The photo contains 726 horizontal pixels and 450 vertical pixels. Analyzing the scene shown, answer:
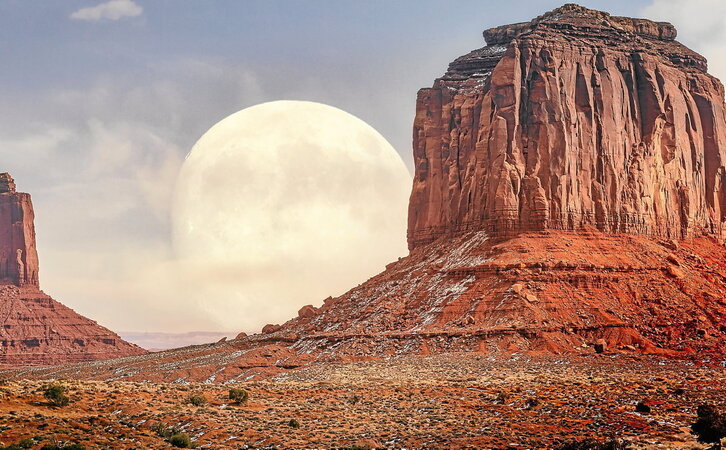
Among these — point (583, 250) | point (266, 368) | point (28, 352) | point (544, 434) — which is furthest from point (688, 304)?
point (28, 352)

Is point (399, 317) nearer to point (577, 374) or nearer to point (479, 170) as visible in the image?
point (479, 170)

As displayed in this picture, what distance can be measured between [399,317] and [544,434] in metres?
49.3

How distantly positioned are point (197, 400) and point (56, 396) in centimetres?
806

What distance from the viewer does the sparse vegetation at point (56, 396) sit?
5081 centimetres

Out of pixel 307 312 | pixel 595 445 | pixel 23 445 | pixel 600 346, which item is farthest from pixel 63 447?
pixel 307 312

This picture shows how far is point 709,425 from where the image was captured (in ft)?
150

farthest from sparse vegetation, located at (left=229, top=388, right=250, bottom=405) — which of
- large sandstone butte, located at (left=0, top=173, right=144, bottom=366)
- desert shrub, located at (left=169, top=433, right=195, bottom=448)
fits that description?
large sandstone butte, located at (left=0, top=173, right=144, bottom=366)

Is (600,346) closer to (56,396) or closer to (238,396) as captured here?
(238,396)

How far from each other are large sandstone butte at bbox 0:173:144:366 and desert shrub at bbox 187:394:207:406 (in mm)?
116484

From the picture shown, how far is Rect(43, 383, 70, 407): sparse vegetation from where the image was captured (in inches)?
2000

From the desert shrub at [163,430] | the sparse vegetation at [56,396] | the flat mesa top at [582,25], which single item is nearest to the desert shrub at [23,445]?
the desert shrub at [163,430]

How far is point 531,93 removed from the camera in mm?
107625

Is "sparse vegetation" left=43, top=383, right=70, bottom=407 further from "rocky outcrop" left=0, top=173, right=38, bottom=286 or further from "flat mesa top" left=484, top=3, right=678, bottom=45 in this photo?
"rocky outcrop" left=0, top=173, right=38, bottom=286

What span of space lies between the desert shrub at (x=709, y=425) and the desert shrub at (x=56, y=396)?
93.9 feet
